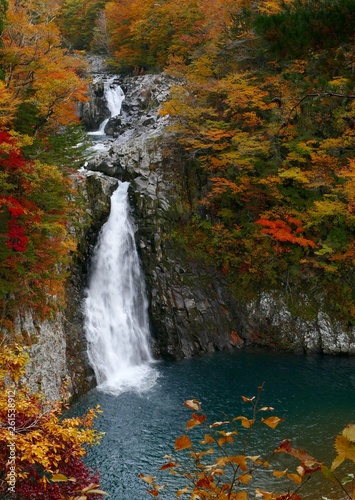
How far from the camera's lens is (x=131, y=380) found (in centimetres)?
1580

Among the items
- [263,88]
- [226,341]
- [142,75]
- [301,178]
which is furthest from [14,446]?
[142,75]

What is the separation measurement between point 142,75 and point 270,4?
17406mm

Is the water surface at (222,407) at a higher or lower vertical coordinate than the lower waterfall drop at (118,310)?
lower

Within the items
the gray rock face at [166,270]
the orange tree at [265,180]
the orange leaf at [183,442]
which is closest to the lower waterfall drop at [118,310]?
the gray rock face at [166,270]

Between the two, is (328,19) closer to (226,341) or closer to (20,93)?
(20,93)

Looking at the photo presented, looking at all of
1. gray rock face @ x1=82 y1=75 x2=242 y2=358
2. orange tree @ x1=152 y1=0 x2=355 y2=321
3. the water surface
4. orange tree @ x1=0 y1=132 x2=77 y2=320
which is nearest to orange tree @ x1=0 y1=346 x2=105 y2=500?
the water surface

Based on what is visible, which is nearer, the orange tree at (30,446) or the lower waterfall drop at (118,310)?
the orange tree at (30,446)

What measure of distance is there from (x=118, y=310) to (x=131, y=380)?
3695 mm

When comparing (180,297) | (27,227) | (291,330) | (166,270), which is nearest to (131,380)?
(180,297)

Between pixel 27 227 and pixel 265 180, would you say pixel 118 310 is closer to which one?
pixel 27 227

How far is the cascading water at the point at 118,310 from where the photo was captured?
16.2 m

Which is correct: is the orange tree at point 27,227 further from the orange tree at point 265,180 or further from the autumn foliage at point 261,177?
the orange tree at point 265,180

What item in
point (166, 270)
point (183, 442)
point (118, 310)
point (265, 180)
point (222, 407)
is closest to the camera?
point (183, 442)

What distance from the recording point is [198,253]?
20.5m
